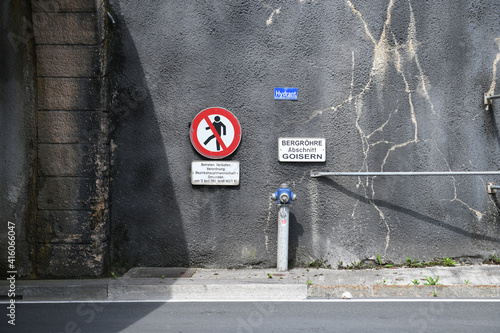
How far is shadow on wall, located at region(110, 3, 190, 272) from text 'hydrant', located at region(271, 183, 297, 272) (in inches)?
51.2

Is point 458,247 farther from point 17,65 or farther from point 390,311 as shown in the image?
point 17,65

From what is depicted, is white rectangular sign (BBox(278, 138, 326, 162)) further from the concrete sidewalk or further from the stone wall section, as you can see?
the stone wall section

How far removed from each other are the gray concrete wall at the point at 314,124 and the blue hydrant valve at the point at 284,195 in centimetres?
50

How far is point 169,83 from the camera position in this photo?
7.09 meters

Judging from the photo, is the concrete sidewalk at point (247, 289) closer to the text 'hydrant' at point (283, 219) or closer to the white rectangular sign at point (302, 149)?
the text 'hydrant' at point (283, 219)

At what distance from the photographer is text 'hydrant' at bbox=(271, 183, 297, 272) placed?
6.61 metres

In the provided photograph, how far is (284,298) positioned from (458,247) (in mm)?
2740

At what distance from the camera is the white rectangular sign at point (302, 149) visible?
712 centimetres

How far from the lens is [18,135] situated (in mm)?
6641

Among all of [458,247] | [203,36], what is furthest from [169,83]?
[458,247]

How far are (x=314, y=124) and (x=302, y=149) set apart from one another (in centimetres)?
38

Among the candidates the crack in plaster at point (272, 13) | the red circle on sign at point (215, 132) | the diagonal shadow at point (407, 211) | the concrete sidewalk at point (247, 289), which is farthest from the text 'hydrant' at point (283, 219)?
the crack in plaster at point (272, 13)

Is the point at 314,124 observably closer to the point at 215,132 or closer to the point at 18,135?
the point at 215,132

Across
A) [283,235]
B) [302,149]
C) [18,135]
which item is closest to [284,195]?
[283,235]
